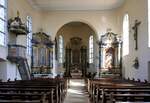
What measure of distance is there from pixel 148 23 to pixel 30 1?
964cm

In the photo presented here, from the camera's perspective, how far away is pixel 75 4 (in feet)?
69.3

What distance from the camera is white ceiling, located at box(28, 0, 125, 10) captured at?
799 inches

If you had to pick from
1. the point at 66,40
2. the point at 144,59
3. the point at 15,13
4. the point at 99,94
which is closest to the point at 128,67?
the point at 144,59

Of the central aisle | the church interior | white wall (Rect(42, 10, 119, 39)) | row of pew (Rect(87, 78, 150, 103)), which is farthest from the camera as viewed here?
white wall (Rect(42, 10, 119, 39))

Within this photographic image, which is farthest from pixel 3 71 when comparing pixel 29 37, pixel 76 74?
pixel 76 74

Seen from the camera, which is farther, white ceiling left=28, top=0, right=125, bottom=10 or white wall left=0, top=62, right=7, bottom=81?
white ceiling left=28, top=0, right=125, bottom=10

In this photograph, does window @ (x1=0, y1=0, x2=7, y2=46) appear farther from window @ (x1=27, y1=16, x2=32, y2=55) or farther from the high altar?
the high altar

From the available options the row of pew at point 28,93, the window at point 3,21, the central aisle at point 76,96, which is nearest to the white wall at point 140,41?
the central aisle at point 76,96

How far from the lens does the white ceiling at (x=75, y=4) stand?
66.6 ft

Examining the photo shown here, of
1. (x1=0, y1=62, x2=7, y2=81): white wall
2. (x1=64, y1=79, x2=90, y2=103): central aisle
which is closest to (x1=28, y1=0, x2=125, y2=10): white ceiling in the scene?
(x1=0, y1=62, x2=7, y2=81): white wall

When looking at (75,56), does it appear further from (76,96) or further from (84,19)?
(76,96)

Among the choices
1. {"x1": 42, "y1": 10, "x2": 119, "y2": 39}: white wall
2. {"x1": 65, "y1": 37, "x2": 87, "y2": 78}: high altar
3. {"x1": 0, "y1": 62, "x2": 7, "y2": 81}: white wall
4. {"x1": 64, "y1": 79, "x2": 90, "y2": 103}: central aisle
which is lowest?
{"x1": 64, "y1": 79, "x2": 90, "y2": 103}: central aisle

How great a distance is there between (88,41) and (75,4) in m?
9.51

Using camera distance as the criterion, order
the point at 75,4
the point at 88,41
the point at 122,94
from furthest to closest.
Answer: the point at 88,41, the point at 75,4, the point at 122,94
